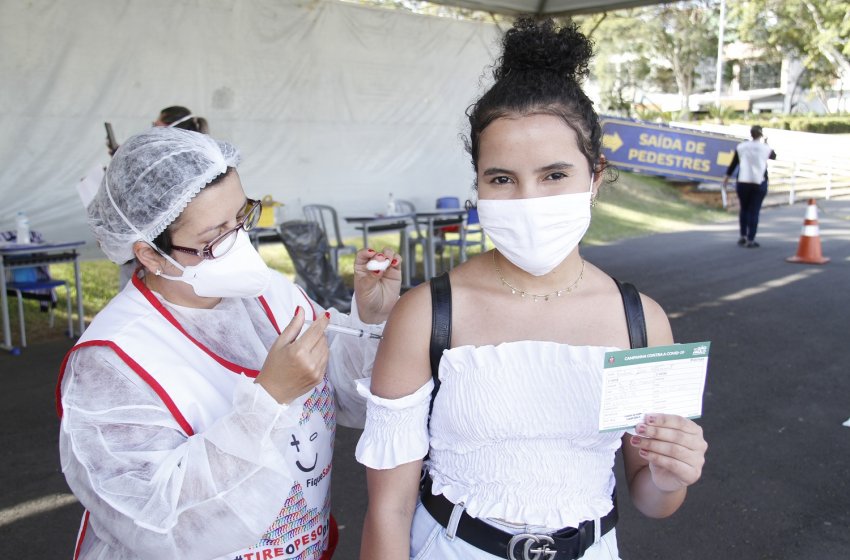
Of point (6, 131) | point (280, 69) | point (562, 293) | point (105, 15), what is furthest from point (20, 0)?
point (562, 293)

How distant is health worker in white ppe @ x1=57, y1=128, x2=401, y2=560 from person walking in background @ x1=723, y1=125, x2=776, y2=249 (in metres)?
11.4

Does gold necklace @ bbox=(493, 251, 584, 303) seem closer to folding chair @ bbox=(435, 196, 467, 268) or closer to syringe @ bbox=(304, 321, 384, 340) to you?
syringe @ bbox=(304, 321, 384, 340)

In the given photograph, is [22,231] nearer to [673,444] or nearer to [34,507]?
[34,507]

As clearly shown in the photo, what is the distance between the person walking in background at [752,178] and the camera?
11.8m

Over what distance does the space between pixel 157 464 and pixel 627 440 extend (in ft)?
3.32

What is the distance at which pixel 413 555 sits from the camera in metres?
1.51

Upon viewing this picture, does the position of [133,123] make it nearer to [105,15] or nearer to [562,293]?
[105,15]

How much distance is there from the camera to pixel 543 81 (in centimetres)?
147

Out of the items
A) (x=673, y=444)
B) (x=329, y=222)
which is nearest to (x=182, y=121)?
(x=673, y=444)

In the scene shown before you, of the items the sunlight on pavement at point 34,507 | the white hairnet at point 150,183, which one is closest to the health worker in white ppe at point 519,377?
the white hairnet at point 150,183

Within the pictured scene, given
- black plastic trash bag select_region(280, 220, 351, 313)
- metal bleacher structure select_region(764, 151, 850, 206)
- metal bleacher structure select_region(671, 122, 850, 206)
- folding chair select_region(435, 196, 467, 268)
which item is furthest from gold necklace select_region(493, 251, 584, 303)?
metal bleacher structure select_region(764, 151, 850, 206)

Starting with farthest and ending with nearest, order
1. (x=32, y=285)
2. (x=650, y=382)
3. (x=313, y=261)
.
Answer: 1. (x=313, y=261)
2. (x=32, y=285)
3. (x=650, y=382)

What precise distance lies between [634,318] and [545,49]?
0.60 metres

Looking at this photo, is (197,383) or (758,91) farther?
(758,91)
